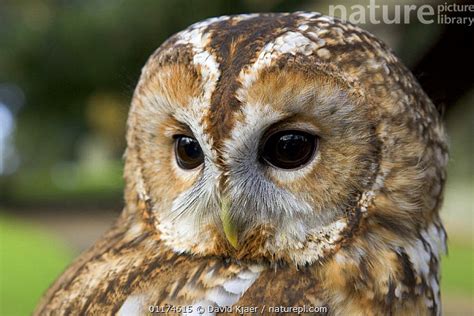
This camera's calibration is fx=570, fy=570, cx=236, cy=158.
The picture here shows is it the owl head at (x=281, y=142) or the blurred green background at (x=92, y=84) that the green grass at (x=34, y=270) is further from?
the owl head at (x=281, y=142)

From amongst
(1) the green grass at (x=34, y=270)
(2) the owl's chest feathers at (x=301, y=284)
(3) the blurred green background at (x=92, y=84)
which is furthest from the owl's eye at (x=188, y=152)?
(1) the green grass at (x=34, y=270)

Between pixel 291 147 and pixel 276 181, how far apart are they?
99mm

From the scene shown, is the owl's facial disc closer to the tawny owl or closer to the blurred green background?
the tawny owl

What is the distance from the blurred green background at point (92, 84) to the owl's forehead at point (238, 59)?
1.65ft

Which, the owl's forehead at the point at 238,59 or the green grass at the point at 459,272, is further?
the green grass at the point at 459,272

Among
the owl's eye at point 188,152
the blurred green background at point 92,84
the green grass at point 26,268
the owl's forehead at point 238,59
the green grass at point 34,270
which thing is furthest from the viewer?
the green grass at point 34,270

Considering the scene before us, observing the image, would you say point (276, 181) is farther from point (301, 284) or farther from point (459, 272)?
point (459, 272)

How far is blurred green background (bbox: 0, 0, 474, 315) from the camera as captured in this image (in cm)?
279

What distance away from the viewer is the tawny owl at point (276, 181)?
1397 millimetres

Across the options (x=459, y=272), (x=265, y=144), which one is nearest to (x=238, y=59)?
(x=265, y=144)

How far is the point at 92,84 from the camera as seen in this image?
34.7 ft

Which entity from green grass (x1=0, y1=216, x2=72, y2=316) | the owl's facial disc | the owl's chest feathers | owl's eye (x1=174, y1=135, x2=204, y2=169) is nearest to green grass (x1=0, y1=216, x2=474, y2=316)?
green grass (x1=0, y1=216, x2=72, y2=316)

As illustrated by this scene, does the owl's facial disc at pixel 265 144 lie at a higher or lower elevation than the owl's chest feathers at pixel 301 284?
higher

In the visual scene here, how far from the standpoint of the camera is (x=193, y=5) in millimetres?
7906
